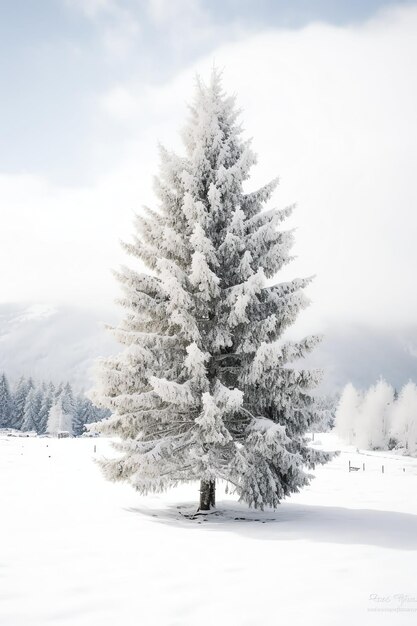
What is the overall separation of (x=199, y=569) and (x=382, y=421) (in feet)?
344

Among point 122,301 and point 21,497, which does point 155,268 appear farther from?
point 21,497

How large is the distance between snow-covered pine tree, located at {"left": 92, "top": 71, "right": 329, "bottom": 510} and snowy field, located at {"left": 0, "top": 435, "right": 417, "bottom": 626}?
1333 mm

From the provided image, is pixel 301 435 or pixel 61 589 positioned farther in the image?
pixel 301 435

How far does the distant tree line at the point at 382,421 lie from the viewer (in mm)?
93875

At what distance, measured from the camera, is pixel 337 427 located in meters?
110

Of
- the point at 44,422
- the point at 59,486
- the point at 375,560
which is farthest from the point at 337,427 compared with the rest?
the point at 375,560

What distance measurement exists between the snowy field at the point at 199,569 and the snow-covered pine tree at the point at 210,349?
133 cm

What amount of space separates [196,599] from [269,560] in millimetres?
1964

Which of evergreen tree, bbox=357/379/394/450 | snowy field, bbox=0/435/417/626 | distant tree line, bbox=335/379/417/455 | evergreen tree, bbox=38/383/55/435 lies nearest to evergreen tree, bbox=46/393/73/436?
evergreen tree, bbox=38/383/55/435

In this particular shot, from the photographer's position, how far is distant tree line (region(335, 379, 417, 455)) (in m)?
93.9

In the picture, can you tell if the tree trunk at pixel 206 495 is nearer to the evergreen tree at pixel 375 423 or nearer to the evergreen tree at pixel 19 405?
the evergreen tree at pixel 375 423

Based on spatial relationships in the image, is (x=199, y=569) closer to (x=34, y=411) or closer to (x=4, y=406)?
(x=4, y=406)

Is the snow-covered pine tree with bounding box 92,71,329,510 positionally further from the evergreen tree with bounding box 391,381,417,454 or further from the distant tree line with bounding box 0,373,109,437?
the evergreen tree with bounding box 391,381,417,454

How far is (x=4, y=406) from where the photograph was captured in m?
96.2
